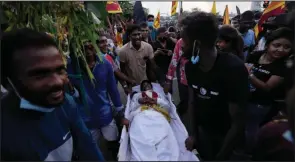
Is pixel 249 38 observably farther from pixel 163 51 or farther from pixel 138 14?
pixel 138 14

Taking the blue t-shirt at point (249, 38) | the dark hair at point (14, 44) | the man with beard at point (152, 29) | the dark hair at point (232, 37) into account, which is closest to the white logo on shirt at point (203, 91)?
the dark hair at point (232, 37)

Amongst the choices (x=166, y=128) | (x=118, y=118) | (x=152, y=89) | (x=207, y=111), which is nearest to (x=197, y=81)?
(x=207, y=111)

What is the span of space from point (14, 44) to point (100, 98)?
6.44ft

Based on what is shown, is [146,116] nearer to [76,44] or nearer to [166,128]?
Result: [166,128]

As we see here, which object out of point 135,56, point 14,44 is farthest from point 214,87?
point 135,56

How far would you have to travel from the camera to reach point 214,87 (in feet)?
7.32

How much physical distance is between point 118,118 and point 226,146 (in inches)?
64.9

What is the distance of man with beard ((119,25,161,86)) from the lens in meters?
4.71

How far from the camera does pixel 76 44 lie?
2213 mm

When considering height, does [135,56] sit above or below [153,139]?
above

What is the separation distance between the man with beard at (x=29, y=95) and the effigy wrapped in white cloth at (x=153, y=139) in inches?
58.3

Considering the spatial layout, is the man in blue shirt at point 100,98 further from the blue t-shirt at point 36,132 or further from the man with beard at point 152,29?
the man with beard at point 152,29

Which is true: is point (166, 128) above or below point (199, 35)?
below

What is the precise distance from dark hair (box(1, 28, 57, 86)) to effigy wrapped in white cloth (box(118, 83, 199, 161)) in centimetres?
170
